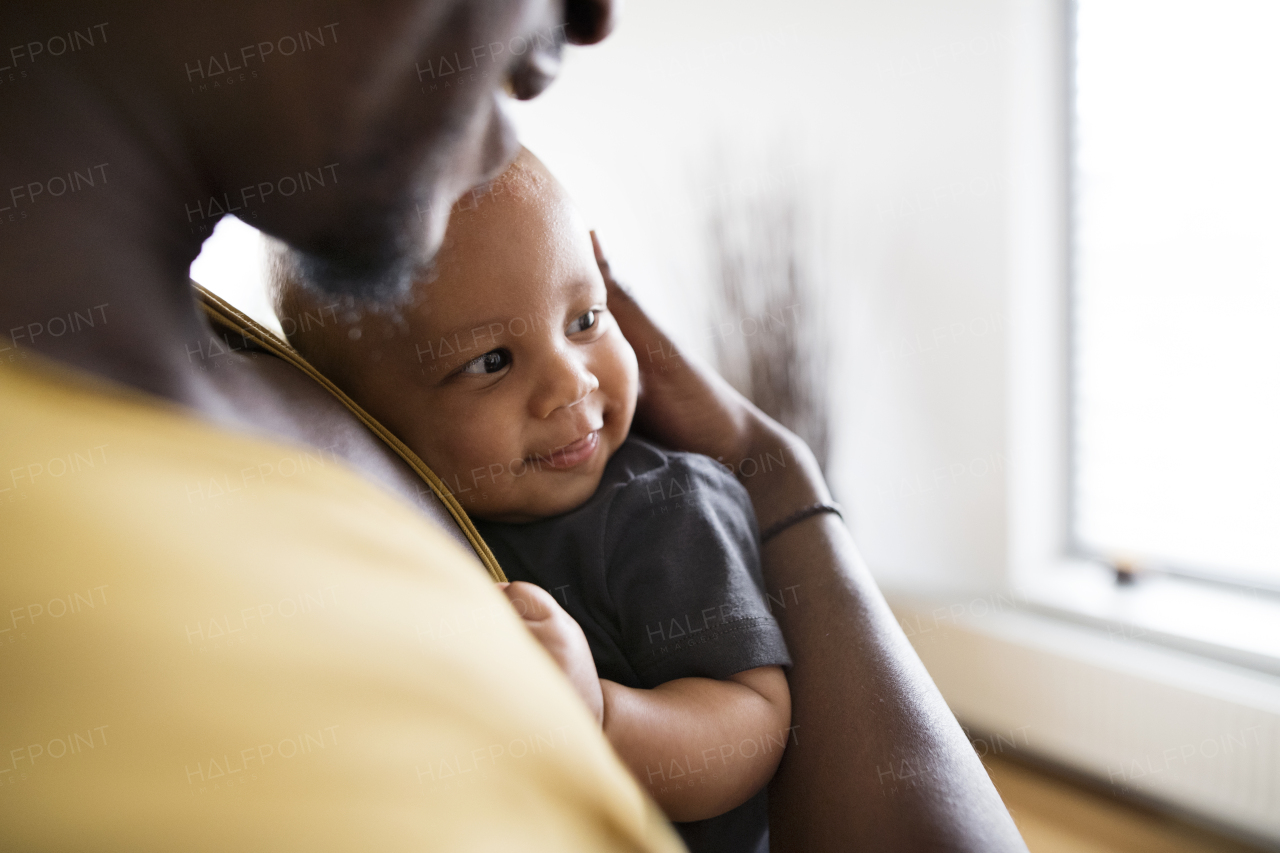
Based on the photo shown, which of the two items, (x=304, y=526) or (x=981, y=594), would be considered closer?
(x=304, y=526)

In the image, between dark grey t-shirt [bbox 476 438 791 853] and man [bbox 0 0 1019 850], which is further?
dark grey t-shirt [bbox 476 438 791 853]

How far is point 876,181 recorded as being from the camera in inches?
105

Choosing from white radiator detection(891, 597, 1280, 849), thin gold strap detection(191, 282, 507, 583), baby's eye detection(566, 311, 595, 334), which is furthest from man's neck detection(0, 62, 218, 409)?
white radiator detection(891, 597, 1280, 849)

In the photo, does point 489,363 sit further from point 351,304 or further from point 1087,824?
point 1087,824

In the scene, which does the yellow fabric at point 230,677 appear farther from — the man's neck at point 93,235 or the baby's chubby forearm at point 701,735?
the baby's chubby forearm at point 701,735

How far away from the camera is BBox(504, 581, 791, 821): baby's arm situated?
67 centimetres

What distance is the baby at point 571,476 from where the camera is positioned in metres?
0.81

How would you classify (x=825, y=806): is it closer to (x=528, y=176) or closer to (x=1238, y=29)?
(x=528, y=176)

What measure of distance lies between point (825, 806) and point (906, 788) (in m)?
0.08


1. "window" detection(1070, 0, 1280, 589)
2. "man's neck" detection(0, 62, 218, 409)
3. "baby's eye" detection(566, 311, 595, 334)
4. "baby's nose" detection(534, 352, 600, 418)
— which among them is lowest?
"window" detection(1070, 0, 1280, 589)

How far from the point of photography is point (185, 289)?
0.63 m

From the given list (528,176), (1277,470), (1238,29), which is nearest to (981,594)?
(1277,470)

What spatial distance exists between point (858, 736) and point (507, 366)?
0.52 m

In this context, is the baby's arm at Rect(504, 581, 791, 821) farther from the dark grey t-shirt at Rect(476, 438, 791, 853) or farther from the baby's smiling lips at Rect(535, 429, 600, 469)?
the baby's smiling lips at Rect(535, 429, 600, 469)
